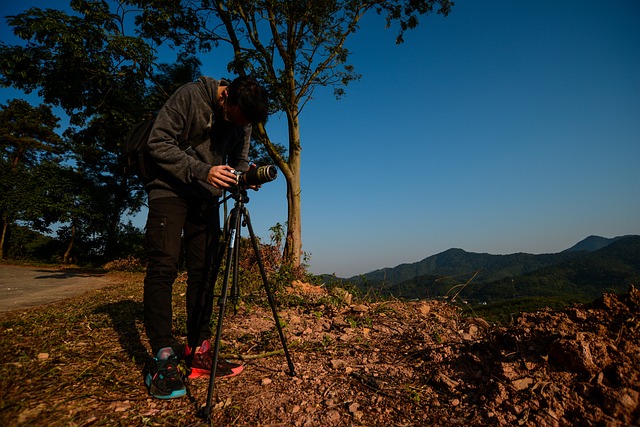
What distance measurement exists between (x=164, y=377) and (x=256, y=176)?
1.70 meters

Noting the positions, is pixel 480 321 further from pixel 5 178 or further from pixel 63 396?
pixel 5 178

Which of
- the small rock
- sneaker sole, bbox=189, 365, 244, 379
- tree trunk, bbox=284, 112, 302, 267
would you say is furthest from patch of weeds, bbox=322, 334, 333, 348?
tree trunk, bbox=284, 112, 302, 267

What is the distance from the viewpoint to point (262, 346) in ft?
10.6

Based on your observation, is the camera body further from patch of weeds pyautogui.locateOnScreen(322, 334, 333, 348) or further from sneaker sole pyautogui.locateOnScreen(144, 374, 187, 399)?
patch of weeds pyautogui.locateOnScreen(322, 334, 333, 348)

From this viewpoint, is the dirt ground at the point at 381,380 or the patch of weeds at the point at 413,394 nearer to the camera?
the dirt ground at the point at 381,380

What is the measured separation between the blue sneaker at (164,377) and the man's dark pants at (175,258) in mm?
76

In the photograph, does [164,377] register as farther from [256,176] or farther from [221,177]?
[256,176]

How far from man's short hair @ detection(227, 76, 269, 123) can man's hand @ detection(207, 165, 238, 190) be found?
562mm

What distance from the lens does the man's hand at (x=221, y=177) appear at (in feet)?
7.20

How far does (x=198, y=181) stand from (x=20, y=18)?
918cm

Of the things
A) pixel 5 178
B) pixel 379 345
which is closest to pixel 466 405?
pixel 379 345

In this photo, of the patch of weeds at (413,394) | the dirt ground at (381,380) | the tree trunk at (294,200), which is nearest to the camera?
the dirt ground at (381,380)

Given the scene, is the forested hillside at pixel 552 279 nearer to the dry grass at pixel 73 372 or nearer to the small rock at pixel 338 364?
the small rock at pixel 338 364

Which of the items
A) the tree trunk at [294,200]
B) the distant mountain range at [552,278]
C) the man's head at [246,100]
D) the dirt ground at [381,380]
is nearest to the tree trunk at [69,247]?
the tree trunk at [294,200]
